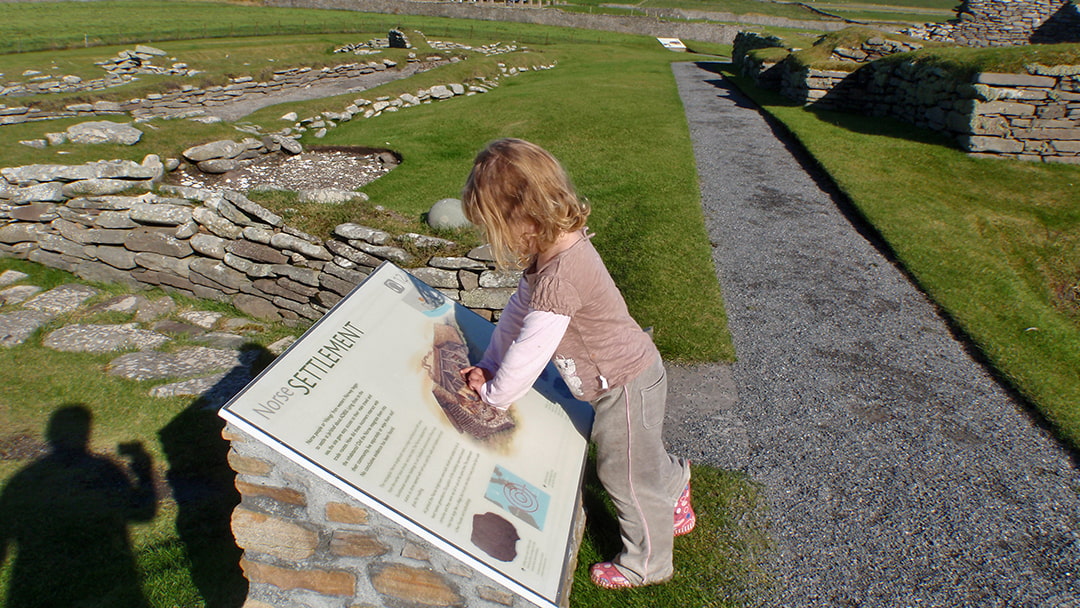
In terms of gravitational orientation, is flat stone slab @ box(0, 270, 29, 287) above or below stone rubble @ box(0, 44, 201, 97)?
below

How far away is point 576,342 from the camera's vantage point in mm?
2596

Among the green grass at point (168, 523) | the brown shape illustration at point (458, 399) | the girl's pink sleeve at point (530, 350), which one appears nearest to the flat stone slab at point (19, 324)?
the green grass at point (168, 523)

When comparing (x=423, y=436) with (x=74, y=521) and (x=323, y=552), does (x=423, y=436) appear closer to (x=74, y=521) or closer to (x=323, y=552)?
(x=323, y=552)

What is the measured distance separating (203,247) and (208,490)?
3774mm

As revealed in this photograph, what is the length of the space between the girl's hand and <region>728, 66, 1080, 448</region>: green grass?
4.24 meters

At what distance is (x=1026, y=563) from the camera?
3.28 meters

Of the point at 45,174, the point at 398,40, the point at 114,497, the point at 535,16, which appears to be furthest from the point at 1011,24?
the point at 114,497

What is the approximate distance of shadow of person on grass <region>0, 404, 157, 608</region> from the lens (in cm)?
353

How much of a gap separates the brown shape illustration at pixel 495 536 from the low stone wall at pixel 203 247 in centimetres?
369

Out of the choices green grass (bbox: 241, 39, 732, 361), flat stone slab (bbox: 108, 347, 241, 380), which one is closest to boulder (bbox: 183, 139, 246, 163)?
green grass (bbox: 241, 39, 732, 361)

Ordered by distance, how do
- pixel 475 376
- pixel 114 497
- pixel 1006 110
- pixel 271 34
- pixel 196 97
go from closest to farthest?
pixel 475 376
pixel 114 497
pixel 1006 110
pixel 196 97
pixel 271 34

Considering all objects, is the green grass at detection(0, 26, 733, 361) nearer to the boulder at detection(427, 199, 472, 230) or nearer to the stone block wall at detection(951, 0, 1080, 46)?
the boulder at detection(427, 199, 472, 230)

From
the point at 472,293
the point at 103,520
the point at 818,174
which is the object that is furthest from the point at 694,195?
the point at 103,520

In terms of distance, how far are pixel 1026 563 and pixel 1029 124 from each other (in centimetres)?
1017
